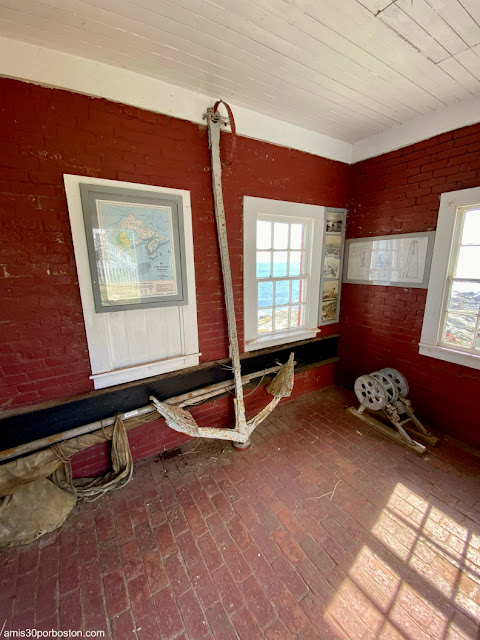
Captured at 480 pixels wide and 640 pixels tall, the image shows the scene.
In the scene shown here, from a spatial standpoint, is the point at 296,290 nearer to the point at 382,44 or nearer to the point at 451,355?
the point at 451,355

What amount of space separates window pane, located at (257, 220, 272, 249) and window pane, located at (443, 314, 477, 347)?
2.11 metres

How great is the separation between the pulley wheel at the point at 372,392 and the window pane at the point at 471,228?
5.51ft

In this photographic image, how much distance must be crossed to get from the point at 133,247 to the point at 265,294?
5.10 feet

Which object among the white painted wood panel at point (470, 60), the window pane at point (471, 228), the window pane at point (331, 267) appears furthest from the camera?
the window pane at point (331, 267)

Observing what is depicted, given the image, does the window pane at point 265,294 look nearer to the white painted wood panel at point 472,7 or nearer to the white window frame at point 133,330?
the white window frame at point 133,330

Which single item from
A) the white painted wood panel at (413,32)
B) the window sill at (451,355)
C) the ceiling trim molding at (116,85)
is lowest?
the window sill at (451,355)

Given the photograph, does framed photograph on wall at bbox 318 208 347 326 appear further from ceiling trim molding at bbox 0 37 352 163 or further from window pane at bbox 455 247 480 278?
window pane at bbox 455 247 480 278

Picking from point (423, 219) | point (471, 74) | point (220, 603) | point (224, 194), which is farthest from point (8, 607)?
point (471, 74)

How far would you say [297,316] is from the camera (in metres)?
3.42

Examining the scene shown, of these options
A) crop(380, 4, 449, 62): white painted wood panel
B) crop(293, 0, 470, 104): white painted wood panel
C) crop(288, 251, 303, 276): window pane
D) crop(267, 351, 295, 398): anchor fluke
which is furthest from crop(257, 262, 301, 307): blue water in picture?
crop(380, 4, 449, 62): white painted wood panel

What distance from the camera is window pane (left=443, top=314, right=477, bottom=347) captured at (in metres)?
2.56

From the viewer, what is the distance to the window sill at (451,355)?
2.52 metres

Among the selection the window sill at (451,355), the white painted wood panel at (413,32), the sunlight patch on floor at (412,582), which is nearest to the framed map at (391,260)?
the window sill at (451,355)

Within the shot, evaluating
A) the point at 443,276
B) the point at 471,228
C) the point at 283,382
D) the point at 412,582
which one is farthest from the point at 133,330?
the point at 471,228
